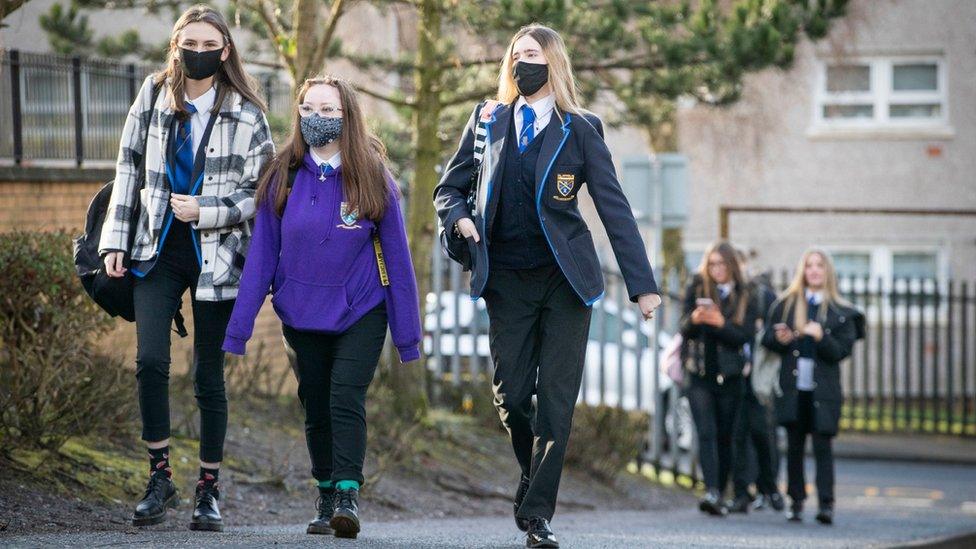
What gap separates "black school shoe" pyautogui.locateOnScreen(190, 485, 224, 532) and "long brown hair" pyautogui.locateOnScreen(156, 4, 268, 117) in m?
1.47

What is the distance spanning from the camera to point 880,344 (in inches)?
701

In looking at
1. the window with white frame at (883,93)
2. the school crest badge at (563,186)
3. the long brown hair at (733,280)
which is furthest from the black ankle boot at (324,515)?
the window with white frame at (883,93)

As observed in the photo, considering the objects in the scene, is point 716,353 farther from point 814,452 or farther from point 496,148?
point 496,148

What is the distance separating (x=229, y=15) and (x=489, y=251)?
5.80m

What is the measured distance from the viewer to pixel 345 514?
5.59m

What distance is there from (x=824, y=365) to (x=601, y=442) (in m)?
1.92

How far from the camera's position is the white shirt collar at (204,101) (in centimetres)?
576

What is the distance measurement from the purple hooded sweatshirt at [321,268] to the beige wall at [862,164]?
17.2 m

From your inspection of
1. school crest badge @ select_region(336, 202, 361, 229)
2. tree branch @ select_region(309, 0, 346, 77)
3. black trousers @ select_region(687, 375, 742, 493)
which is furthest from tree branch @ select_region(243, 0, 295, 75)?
school crest badge @ select_region(336, 202, 361, 229)

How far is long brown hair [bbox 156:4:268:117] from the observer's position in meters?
5.73

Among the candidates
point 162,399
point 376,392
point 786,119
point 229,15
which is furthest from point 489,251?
point 786,119

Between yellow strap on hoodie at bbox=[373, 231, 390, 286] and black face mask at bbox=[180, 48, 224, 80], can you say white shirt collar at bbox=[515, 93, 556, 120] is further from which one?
black face mask at bbox=[180, 48, 224, 80]

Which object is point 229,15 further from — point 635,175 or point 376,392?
point 635,175

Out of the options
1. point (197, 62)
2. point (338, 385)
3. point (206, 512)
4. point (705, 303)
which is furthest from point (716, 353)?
point (197, 62)
